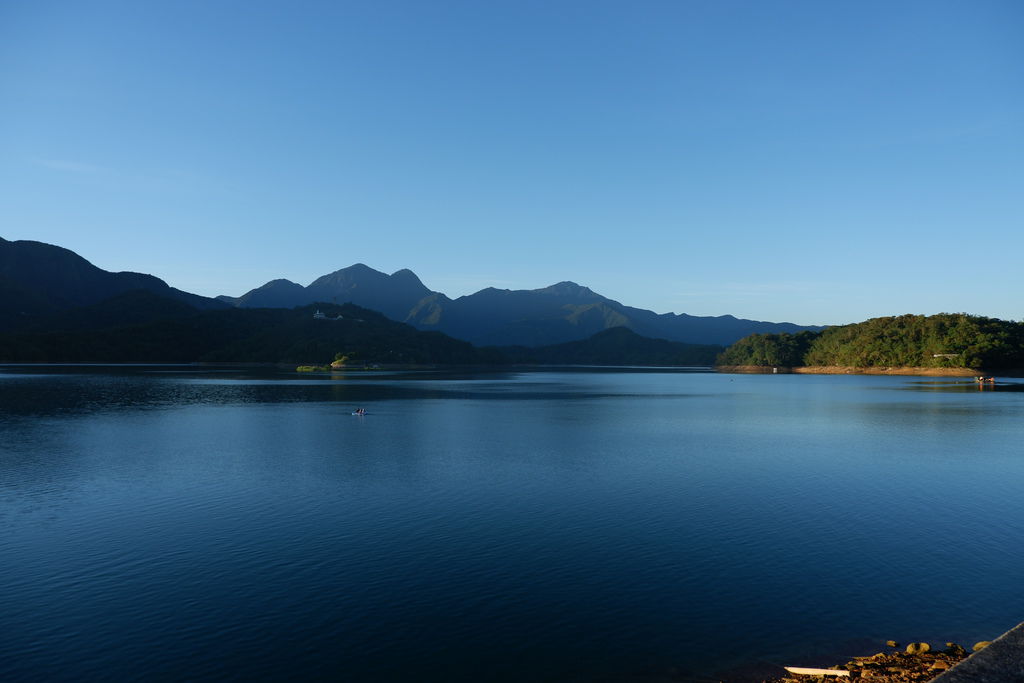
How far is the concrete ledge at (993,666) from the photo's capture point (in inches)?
495

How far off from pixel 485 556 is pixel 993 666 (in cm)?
1651

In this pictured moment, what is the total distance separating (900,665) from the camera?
15.7 meters

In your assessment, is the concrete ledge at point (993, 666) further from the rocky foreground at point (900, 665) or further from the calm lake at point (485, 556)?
the calm lake at point (485, 556)

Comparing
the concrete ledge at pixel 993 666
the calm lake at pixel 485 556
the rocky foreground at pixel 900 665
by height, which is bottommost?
the calm lake at pixel 485 556

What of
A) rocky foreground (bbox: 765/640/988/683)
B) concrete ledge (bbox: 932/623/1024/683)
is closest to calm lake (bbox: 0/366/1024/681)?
rocky foreground (bbox: 765/640/988/683)

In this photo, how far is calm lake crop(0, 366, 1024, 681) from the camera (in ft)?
55.9

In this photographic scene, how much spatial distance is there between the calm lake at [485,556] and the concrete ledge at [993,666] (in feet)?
14.0

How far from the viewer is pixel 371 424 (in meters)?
74.1

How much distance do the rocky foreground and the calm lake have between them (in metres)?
1.24

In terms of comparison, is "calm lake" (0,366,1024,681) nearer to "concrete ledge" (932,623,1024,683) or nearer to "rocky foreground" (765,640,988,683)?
"rocky foreground" (765,640,988,683)

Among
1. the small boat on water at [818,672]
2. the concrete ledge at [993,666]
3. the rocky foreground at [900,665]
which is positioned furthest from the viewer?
the small boat on water at [818,672]

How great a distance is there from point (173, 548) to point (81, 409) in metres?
73.9

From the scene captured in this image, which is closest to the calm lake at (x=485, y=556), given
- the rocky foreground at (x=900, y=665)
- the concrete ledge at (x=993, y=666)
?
the rocky foreground at (x=900, y=665)

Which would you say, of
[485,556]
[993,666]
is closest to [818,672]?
[993,666]
